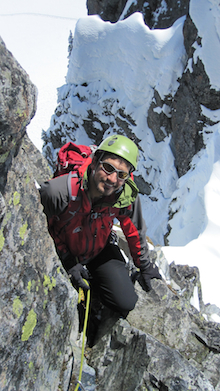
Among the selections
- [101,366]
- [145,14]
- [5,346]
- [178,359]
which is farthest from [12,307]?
[145,14]

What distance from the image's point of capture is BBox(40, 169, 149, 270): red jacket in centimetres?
187

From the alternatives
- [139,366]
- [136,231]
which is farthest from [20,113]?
[139,366]

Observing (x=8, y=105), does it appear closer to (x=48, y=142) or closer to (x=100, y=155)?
(x=100, y=155)

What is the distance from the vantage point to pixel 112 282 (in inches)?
87.4

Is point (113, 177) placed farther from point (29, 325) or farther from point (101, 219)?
point (29, 325)

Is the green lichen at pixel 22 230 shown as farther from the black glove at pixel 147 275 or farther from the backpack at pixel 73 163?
the black glove at pixel 147 275

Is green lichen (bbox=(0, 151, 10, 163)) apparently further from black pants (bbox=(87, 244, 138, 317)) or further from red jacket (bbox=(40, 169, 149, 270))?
black pants (bbox=(87, 244, 138, 317))

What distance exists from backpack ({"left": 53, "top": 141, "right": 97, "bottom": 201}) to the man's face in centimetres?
13

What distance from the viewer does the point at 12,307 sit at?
1.14m

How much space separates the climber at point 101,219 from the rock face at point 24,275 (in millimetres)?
443

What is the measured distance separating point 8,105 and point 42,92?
37464 millimetres

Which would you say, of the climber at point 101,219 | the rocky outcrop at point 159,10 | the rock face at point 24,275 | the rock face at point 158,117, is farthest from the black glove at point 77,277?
the rocky outcrop at point 159,10

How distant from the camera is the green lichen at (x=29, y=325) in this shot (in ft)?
3.95

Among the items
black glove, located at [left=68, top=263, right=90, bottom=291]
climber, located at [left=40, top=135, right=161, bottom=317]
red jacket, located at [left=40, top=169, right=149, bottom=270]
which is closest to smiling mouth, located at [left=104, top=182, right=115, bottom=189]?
climber, located at [left=40, top=135, right=161, bottom=317]
